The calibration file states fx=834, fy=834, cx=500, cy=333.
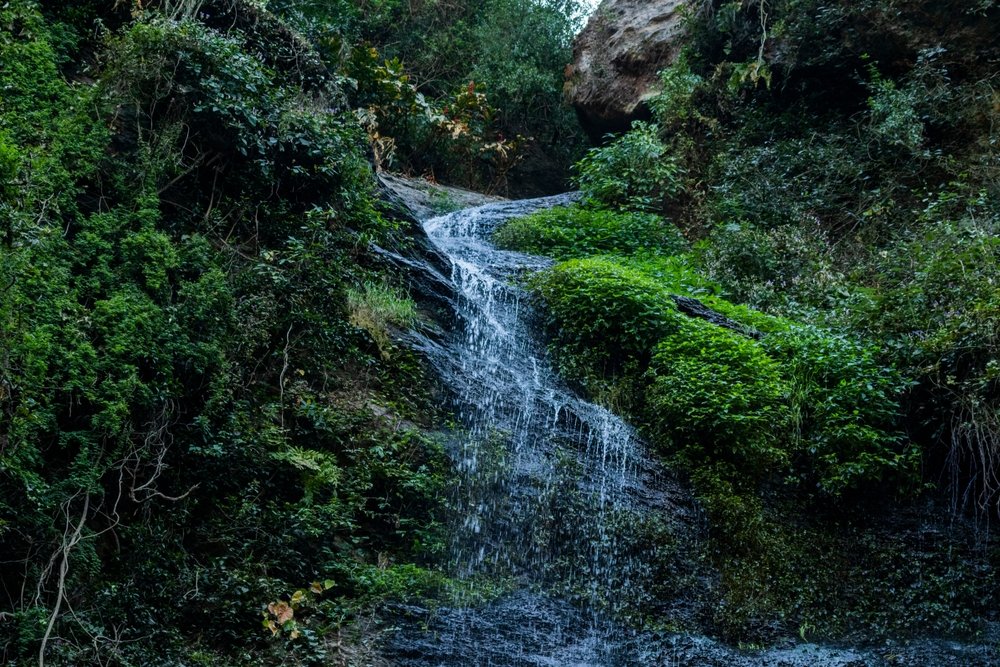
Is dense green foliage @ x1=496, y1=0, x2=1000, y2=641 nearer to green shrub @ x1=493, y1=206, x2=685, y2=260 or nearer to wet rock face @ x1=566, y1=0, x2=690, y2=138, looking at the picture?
green shrub @ x1=493, y1=206, x2=685, y2=260

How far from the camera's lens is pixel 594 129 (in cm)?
1867

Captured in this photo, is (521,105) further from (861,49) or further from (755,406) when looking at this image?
(755,406)

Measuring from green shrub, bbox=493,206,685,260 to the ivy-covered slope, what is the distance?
4109 mm

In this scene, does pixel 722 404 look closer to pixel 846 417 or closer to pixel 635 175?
pixel 846 417

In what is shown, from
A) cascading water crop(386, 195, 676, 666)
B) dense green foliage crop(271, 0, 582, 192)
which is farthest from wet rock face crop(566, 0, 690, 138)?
cascading water crop(386, 195, 676, 666)

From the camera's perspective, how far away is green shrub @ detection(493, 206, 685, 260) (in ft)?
44.0

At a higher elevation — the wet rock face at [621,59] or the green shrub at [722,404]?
the wet rock face at [621,59]

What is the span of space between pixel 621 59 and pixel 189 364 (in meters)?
13.6

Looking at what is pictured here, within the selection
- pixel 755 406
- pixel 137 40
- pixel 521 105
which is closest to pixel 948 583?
pixel 755 406

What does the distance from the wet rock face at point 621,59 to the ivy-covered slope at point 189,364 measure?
30.2 ft

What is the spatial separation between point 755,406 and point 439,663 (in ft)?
14.7

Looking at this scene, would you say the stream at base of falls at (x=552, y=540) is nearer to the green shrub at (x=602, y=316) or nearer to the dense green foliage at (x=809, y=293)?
the dense green foliage at (x=809, y=293)

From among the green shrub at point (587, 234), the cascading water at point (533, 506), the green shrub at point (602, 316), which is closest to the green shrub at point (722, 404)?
the green shrub at point (602, 316)

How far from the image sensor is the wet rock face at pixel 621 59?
17.2 metres
